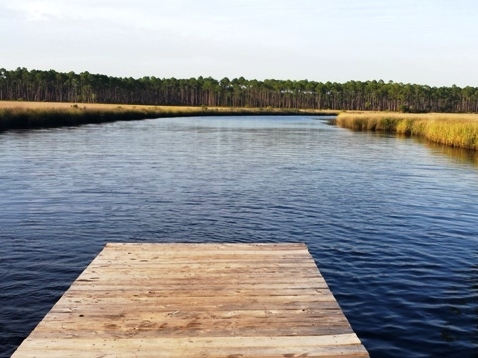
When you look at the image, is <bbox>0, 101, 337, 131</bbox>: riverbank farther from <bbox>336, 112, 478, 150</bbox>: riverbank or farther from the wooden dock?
the wooden dock

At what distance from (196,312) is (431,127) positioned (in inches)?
1888

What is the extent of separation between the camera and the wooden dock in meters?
5.64

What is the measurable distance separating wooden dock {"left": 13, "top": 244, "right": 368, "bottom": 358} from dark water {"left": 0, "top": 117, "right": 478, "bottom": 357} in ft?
5.42

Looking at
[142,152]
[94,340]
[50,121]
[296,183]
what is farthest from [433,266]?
[50,121]

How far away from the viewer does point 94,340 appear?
19.0 feet

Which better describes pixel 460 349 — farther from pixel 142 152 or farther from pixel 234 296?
pixel 142 152

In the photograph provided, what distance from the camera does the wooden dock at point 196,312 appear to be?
564 centimetres

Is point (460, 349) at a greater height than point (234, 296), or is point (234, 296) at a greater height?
point (234, 296)

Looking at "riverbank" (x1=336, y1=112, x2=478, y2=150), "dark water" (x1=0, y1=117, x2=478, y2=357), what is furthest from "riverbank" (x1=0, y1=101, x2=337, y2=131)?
"riverbank" (x1=336, y1=112, x2=478, y2=150)

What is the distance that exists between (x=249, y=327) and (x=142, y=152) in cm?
3014

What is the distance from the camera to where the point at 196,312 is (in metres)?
6.62

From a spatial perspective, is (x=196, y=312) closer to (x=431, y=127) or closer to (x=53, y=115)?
(x=431, y=127)

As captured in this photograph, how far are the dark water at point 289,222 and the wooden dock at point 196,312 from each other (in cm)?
165

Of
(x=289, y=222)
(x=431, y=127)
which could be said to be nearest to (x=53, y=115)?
(x=431, y=127)
